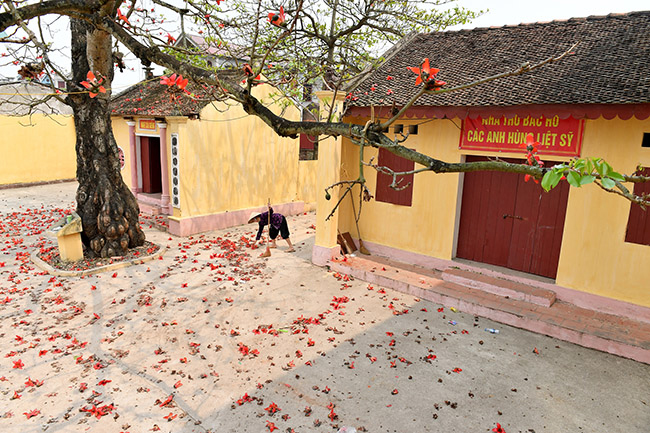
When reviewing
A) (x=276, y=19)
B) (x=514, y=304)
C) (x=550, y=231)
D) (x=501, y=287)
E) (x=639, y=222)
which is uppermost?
(x=276, y=19)

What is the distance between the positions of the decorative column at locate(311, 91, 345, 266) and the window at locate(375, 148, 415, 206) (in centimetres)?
99

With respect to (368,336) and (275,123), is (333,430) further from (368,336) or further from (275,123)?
(275,123)

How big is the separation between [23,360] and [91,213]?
4.59 meters

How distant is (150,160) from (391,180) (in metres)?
10.3

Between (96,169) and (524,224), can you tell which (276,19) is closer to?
(524,224)

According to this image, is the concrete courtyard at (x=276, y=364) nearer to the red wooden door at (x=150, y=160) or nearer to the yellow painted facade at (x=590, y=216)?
the yellow painted facade at (x=590, y=216)

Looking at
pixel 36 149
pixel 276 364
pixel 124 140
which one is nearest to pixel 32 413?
pixel 276 364

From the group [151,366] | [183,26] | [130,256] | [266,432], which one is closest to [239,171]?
[130,256]

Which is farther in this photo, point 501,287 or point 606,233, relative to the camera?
point 501,287

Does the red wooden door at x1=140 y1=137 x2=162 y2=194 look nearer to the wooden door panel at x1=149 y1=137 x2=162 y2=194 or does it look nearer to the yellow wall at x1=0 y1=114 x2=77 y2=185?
the wooden door panel at x1=149 y1=137 x2=162 y2=194

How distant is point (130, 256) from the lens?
1008 centimetres

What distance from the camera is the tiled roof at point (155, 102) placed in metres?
12.0

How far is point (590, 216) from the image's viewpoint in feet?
24.5

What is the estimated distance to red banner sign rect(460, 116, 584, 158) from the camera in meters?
7.54
